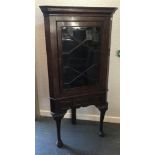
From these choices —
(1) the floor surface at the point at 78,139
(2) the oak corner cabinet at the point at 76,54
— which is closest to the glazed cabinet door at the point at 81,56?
(2) the oak corner cabinet at the point at 76,54

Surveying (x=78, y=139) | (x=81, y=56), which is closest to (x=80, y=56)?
(x=81, y=56)

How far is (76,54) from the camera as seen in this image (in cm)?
201

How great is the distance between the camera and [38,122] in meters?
2.66

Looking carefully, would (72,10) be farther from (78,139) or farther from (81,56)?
(78,139)

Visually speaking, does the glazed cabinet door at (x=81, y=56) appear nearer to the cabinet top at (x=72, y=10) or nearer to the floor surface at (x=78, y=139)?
the cabinet top at (x=72, y=10)

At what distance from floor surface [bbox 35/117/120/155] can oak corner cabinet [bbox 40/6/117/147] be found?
4.9 inches

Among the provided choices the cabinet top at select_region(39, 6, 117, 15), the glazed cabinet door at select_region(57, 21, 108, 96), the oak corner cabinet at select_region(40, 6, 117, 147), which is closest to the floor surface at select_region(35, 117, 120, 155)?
Answer: the oak corner cabinet at select_region(40, 6, 117, 147)

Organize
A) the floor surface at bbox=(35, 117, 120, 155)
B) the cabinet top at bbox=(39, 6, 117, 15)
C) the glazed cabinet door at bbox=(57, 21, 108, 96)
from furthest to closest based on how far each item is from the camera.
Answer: the floor surface at bbox=(35, 117, 120, 155), the glazed cabinet door at bbox=(57, 21, 108, 96), the cabinet top at bbox=(39, 6, 117, 15)

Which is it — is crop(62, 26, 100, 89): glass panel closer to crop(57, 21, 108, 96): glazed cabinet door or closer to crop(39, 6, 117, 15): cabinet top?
crop(57, 21, 108, 96): glazed cabinet door

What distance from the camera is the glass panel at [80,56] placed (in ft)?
6.38

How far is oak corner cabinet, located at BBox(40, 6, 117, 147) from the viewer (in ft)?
6.07

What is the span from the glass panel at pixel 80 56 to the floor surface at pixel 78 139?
2.04 feet

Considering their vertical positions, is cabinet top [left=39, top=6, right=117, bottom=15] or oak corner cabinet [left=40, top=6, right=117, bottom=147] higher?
cabinet top [left=39, top=6, right=117, bottom=15]
